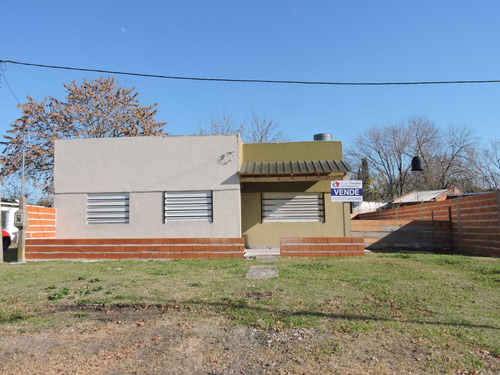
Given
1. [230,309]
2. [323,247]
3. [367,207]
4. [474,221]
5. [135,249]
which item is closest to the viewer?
[230,309]

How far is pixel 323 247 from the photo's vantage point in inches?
459

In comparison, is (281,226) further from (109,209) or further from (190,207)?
(109,209)

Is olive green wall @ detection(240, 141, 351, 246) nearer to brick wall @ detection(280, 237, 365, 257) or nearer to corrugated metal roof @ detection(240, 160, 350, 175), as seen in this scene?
corrugated metal roof @ detection(240, 160, 350, 175)

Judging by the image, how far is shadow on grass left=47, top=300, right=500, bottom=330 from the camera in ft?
16.2

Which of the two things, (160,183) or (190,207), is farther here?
(160,183)

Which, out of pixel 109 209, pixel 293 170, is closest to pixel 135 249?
pixel 109 209

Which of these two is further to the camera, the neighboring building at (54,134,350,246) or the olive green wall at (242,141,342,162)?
the olive green wall at (242,141,342,162)

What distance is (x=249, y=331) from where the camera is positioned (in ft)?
15.4

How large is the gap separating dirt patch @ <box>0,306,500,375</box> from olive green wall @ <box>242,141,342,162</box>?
10.5m

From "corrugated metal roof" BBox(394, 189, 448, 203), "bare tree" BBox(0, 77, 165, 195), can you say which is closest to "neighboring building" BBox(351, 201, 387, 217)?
"corrugated metal roof" BBox(394, 189, 448, 203)

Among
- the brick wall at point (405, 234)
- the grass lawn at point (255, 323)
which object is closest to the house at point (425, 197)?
the brick wall at point (405, 234)

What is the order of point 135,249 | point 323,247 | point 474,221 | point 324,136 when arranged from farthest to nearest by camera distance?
1. point 324,136
2. point 474,221
3. point 135,249
4. point 323,247

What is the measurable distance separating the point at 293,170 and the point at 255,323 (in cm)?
897

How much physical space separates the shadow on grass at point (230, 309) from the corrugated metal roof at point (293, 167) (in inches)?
303
